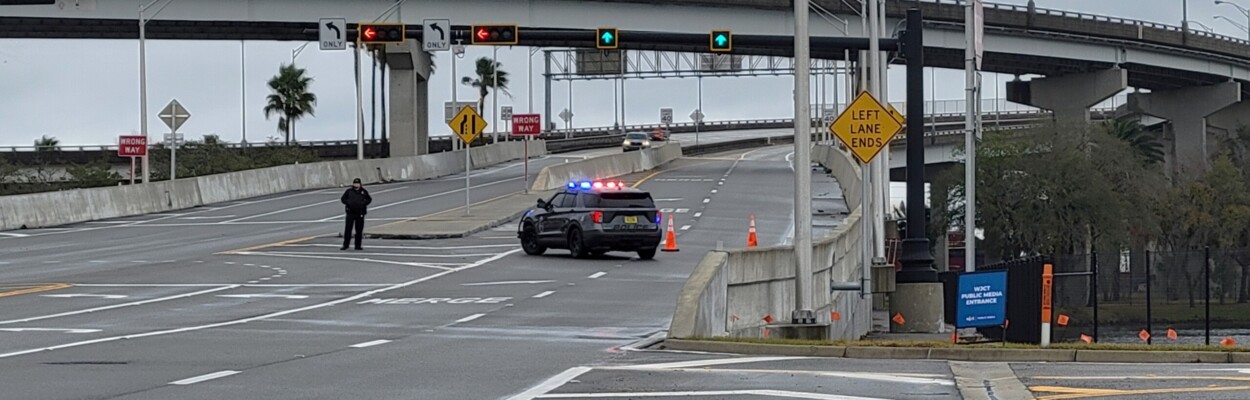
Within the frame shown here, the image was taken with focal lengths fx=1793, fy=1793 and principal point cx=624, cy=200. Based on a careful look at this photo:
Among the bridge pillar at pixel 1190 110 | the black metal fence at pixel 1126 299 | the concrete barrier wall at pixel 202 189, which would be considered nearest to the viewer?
the black metal fence at pixel 1126 299

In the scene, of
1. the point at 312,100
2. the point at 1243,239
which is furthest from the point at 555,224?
the point at 312,100

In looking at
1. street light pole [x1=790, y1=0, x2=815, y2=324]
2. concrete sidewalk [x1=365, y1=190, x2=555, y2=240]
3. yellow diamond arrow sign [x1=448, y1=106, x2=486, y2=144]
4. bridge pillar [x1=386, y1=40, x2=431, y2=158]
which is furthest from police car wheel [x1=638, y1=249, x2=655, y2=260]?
bridge pillar [x1=386, y1=40, x2=431, y2=158]

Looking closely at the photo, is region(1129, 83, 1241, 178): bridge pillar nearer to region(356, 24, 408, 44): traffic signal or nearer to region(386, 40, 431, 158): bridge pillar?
region(386, 40, 431, 158): bridge pillar

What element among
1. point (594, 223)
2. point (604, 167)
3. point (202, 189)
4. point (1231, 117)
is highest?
point (1231, 117)

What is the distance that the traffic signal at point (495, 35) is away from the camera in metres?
41.5

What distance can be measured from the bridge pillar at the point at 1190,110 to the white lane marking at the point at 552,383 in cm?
8463

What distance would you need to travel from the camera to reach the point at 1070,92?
9444cm

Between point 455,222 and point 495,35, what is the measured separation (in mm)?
5360

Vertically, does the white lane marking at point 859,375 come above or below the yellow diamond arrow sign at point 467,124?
below

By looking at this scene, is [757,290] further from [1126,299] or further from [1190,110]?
[1190,110]

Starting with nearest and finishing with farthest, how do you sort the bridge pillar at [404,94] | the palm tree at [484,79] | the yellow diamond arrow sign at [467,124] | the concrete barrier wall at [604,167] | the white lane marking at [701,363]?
the white lane marking at [701,363]
the yellow diamond arrow sign at [467,124]
the concrete barrier wall at [604,167]
the bridge pillar at [404,94]
the palm tree at [484,79]

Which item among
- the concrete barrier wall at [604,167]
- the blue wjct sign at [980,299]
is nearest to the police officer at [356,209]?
the blue wjct sign at [980,299]

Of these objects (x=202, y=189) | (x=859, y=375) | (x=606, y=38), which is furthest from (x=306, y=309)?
(x=202, y=189)

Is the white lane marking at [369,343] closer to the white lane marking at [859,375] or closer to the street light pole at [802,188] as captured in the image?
the white lane marking at [859,375]
